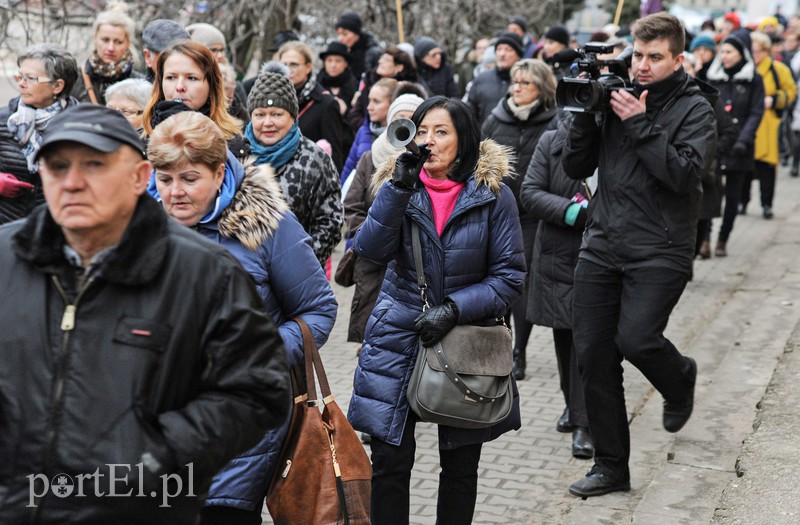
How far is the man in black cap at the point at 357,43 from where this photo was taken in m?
13.0

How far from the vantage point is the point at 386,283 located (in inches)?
179

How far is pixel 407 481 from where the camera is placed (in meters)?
4.40

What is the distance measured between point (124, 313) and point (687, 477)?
354cm

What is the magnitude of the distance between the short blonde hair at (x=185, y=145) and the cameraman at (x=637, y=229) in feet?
7.02

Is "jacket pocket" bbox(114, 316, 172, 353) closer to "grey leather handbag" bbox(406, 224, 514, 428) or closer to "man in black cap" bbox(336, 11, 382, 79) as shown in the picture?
"grey leather handbag" bbox(406, 224, 514, 428)

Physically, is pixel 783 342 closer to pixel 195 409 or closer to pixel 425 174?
pixel 425 174

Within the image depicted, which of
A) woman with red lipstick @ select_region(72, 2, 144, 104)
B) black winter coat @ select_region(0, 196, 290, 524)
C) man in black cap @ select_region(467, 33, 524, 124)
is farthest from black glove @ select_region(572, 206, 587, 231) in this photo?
man in black cap @ select_region(467, 33, 524, 124)

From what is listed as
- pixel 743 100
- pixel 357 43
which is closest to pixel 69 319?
pixel 743 100

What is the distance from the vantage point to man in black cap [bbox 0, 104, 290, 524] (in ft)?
8.19

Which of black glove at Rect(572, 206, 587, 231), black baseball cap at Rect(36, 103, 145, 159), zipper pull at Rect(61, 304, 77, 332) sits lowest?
black glove at Rect(572, 206, 587, 231)

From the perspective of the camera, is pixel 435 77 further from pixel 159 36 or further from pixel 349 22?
pixel 159 36

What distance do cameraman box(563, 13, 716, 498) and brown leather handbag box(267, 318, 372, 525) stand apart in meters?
1.87

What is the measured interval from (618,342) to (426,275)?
121cm

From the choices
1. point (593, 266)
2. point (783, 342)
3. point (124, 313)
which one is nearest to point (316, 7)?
point (783, 342)
